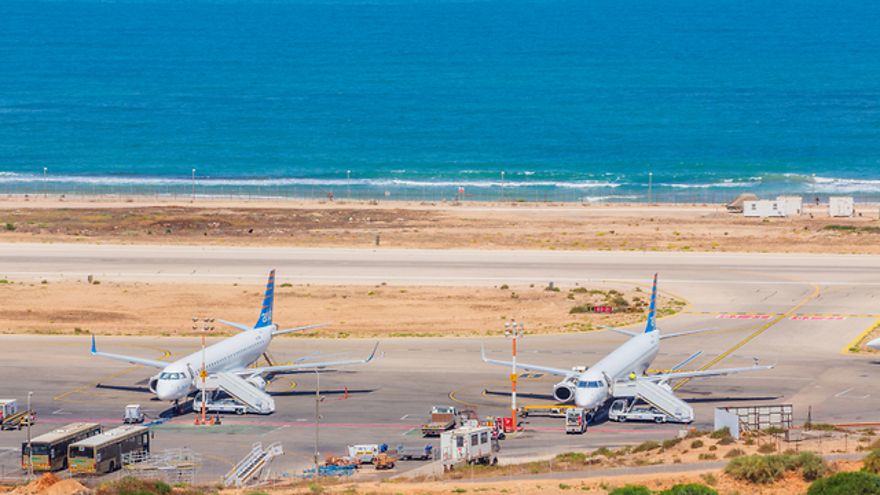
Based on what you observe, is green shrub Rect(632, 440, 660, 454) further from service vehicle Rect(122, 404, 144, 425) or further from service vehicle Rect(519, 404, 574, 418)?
service vehicle Rect(122, 404, 144, 425)

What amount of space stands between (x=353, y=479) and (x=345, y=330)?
48.8m

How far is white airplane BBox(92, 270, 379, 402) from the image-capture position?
89.4 meters

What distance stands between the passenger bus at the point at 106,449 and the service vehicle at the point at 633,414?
29044 millimetres

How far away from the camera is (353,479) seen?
7306 cm

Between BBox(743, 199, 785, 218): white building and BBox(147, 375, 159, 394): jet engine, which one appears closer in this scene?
BBox(147, 375, 159, 394): jet engine

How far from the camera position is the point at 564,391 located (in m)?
87.3

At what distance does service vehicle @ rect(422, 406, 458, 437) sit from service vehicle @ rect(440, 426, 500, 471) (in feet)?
23.1

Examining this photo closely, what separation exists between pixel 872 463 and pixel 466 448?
20936 millimetres

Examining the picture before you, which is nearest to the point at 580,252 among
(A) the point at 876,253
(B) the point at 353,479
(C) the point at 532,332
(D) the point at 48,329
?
(A) the point at 876,253

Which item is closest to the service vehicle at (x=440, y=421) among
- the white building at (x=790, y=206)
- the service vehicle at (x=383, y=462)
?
the service vehicle at (x=383, y=462)

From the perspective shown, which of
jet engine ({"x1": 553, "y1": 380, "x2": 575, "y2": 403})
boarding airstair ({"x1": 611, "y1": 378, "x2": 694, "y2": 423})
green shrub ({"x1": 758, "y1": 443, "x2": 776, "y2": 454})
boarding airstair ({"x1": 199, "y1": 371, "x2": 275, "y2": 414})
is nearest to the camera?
green shrub ({"x1": 758, "y1": 443, "x2": 776, "y2": 454})

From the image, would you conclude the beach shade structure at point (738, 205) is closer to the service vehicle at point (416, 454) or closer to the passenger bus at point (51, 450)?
the service vehicle at point (416, 454)

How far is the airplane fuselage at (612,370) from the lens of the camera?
8550cm

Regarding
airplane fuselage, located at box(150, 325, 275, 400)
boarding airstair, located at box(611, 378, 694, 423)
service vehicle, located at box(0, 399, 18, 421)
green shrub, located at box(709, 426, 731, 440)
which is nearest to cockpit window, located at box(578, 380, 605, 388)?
boarding airstair, located at box(611, 378, 694, 423)
